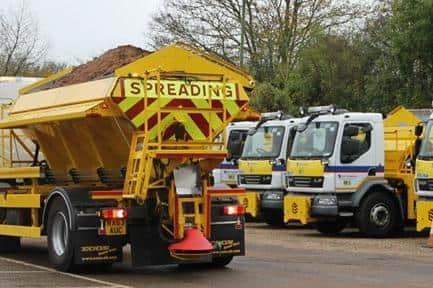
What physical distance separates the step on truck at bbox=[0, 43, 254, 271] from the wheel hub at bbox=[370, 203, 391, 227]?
6567mm

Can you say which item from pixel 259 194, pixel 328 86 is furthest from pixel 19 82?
pixel 328 86

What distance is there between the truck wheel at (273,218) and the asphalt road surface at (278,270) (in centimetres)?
457

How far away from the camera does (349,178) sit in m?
19.3

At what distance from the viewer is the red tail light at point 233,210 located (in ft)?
43.2

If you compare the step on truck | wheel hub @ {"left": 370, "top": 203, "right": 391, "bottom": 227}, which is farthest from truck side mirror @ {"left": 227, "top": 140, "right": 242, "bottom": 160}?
the step on truck

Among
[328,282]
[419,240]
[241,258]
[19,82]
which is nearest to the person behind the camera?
[328,282]

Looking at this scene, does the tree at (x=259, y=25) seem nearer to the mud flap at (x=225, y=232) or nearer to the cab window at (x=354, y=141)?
the cab window at (x=354, y=141)

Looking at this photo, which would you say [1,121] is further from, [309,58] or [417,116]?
[309,58]

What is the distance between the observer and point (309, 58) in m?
37.6

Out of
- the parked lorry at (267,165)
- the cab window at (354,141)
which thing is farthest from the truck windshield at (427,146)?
the parked lorry at (267,165)

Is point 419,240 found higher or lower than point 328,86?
lower

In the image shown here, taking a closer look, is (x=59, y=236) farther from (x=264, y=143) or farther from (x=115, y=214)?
(x=264, y=143)

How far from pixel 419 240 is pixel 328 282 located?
746 cm

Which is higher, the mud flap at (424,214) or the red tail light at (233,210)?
the red tail light at (233,210)
